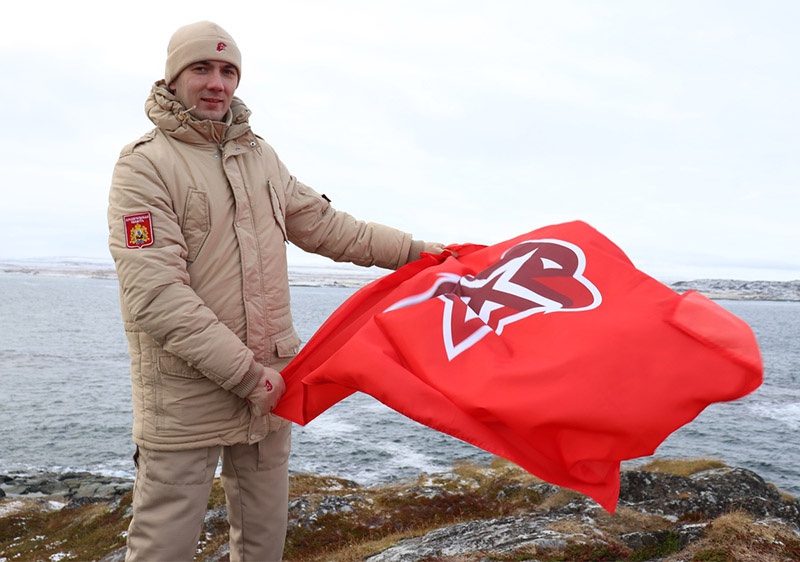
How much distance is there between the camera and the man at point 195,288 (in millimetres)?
3852

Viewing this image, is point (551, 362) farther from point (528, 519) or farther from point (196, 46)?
point (528, 519)

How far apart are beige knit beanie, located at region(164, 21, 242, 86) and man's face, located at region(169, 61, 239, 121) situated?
2.0 inches

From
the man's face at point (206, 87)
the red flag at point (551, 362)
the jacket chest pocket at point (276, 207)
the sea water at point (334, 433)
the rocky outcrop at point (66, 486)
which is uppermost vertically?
the man's face at point (206, 87)

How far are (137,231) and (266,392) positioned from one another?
130cm

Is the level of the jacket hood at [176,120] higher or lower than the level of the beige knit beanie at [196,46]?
lower

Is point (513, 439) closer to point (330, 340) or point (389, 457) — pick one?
point (330, 340)

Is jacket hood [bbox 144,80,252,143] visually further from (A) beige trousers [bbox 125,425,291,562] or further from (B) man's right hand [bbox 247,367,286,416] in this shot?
(A) beige trousers [bbox 125,425,291,562]

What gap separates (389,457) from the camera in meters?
29.7

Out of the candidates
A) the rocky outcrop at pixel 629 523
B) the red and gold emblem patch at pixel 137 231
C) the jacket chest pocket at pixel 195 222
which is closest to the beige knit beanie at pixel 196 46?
the jacket chest pocket at pixel 195 222

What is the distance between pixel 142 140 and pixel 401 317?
78.4 inches

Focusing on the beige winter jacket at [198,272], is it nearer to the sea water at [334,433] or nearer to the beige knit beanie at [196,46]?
the beige knit beanie at [196,46]

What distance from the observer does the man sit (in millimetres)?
3852

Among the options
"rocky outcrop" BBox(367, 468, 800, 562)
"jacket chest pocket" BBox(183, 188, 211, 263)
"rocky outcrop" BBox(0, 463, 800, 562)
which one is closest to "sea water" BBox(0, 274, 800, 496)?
"rocky outcrop" BBox(0, 463, 800, 562)

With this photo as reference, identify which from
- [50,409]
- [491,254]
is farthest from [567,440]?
[50,409]
